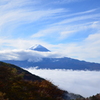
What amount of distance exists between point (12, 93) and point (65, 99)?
216 inches

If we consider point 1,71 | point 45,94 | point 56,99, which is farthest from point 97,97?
point 1,71

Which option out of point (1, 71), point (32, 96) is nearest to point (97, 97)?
→ point (32, 96)

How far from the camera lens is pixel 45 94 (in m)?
14.2

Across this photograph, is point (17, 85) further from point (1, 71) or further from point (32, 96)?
point (1, 71)

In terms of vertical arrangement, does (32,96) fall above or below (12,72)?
below

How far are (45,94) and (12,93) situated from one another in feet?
9.33

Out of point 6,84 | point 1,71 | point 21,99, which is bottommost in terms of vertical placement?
point 21,99

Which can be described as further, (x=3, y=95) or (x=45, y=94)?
(x=45, y=94)

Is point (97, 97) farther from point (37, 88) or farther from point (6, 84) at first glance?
point (6, 84)

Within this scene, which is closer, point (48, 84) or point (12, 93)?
point (12, 93)

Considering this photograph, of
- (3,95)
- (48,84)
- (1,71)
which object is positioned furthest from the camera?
(1,71)

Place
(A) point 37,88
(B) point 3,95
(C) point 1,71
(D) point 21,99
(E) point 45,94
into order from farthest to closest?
(C) point 1,71 → (A) point 37,88 → (E) point 45,94 → (D) point 21,99 → (B) point 3,95

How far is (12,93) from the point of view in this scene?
1323 centimetres

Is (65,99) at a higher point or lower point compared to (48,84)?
lower
